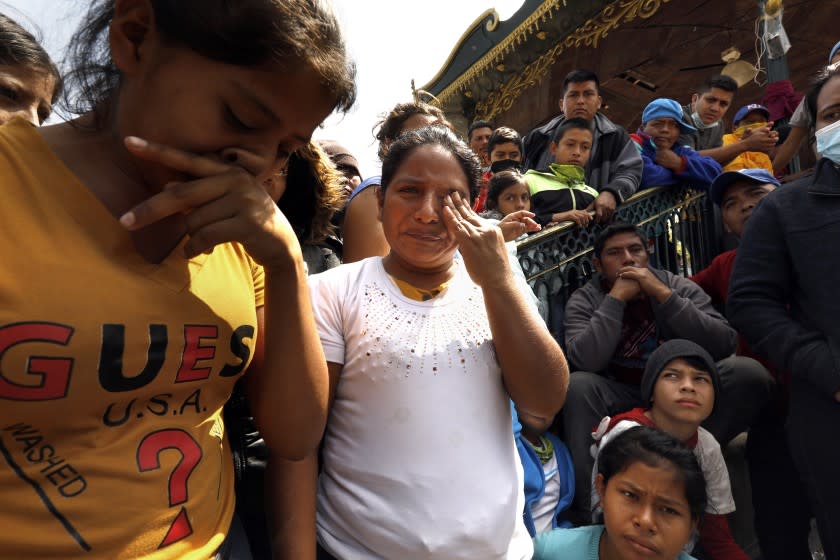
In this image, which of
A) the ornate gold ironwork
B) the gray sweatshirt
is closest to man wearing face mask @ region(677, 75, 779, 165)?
the ornate gold ironwork

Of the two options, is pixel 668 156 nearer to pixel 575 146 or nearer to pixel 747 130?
pixel 575 146

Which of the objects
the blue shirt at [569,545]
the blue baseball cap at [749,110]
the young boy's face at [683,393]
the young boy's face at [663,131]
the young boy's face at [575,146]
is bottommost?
the blue shirt at [569,545]

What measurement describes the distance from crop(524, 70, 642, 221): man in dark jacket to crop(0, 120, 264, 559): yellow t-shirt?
3.79 meters

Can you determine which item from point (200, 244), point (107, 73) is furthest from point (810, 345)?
point (107, 73)

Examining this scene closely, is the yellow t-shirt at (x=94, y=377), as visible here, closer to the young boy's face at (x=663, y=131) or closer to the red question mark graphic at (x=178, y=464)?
the red question mark graphic at (x=178, y=464)

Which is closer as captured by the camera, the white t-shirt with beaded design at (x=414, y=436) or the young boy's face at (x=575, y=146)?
the white t-shirt with beaded design at (x=414, y=436)

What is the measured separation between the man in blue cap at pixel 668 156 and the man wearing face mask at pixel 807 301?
2.51 meters

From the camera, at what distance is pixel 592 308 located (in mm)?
3576

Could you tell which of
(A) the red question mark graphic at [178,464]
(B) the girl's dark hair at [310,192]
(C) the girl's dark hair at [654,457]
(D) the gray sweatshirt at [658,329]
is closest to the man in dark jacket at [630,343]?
(D) the gray sweatshirt at [658,329]

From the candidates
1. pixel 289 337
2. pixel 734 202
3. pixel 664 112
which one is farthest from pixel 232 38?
pixel 664 112

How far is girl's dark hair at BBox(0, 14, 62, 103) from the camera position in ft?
6.11

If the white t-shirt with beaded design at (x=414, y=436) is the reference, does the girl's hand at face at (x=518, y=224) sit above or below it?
above

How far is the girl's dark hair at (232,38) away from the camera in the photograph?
902 mm

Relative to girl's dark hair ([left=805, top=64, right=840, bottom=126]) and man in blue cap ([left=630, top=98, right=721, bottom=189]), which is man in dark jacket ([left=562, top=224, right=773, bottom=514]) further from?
man in blue cap ([left=630, top=98, right=721, bottom=189])
